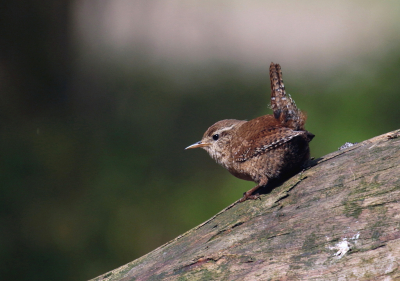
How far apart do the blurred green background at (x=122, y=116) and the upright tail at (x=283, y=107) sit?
6.00 ft

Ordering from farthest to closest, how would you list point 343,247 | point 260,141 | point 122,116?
point 122,116 → point 260,141 → point 343,247

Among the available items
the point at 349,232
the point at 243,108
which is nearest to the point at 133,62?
the point at 243,108

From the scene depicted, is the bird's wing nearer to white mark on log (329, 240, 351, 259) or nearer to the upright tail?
the upright tail

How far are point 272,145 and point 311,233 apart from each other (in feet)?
2.72

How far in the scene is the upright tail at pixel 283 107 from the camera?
2910mm

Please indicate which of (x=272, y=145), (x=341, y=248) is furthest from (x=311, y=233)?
(x=272, y=145)

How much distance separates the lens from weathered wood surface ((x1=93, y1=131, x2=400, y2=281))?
1801 mm

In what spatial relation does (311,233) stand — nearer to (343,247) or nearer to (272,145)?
(343,247)

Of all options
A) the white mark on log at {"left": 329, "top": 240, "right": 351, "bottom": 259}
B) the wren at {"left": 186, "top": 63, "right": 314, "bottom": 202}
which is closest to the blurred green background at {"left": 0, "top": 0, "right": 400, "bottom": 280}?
the wren at {"left": 186, "top": 63, "right": 314, "bottom": 202}

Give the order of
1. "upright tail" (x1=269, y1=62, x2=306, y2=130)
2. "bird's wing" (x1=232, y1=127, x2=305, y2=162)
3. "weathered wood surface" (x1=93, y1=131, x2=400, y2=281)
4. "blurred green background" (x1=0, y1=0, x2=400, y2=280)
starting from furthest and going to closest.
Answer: "blurred green background" (x1=0, y1=0, x2=400, y2=280) < "upright tail" (x1=269, y1=62, x2=306, y2=130) < "bird's wing" (x1=232, y1=127, x2=305, y2=162) < "weathered wood surface" (x1=93, y1=131, x2=400, y2=281)

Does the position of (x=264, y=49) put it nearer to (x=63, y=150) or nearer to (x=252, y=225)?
(x=63, y=150)

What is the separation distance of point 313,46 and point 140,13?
3.59m

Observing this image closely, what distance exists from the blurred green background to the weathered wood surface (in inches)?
78.0

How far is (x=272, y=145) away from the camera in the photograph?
267 cm
